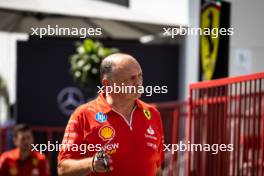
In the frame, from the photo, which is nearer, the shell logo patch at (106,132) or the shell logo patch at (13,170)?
the shell logo patch at (106,132)

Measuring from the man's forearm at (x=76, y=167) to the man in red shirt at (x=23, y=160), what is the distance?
8.59 ft

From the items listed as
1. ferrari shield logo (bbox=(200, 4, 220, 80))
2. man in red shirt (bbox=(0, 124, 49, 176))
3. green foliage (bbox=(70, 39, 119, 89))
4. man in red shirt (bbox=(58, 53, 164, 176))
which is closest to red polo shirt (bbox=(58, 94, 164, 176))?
man in red shirt (bbox=(58, 53, 164, 176))

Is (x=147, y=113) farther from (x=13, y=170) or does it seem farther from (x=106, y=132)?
(x=13, y=170)

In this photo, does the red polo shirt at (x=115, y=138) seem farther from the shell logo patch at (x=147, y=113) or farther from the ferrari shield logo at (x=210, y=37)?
the ferrari shield logo at (x=210, y=37)

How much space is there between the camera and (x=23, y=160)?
545cm

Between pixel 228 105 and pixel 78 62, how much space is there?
3.27m

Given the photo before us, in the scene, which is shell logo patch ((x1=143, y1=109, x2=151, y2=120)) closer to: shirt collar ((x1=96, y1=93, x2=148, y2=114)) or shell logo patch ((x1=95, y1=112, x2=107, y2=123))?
shirt collar ((x1=96, y1=93, x2=148, y2=114))

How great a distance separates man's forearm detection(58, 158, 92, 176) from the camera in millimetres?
2719

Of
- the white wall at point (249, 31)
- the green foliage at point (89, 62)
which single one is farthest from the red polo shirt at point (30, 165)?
the white wall at point (249, 31)

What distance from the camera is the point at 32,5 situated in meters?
7.03

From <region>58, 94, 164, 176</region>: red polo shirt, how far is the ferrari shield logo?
4.34 feet

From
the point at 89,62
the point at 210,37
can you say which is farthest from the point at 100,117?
the point at 89,62

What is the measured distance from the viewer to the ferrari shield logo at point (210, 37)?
409 centimetres

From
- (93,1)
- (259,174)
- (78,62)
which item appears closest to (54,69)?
(93,1)
